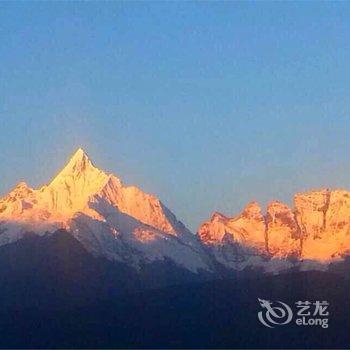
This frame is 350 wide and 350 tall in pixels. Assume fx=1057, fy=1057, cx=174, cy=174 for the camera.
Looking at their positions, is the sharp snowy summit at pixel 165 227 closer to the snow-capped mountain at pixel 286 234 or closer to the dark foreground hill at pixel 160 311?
the snow-capped mountain at pixel 286 234

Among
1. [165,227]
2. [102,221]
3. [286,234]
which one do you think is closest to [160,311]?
[165,227]

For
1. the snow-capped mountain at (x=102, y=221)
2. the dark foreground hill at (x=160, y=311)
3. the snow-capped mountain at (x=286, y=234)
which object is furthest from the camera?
the snow-capped mountain at (x=102, y=221)

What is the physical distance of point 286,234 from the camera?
2228 inches

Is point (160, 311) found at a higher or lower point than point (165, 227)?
lower

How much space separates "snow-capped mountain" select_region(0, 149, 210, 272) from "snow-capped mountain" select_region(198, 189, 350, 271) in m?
1.65

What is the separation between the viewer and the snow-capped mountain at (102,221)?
51312 mm

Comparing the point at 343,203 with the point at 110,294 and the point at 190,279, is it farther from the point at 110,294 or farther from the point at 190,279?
the point at 110,294

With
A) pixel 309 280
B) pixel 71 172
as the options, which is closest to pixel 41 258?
pixel 71 172

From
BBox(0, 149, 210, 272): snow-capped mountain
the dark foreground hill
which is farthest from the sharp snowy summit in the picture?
the dark foreground hill

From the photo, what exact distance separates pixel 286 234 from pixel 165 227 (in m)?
8.08

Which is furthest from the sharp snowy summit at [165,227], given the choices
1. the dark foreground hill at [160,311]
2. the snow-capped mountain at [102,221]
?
the dark foreground hill at [160,311]

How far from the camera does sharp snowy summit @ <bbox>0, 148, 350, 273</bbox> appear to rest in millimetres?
49812

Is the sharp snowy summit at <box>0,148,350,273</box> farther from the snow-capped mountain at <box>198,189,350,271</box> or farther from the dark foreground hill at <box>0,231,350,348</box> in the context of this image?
the dark foreground hill at <box>0,231,350,348</box>

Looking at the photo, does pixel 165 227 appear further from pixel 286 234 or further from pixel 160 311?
pixel 160 311
